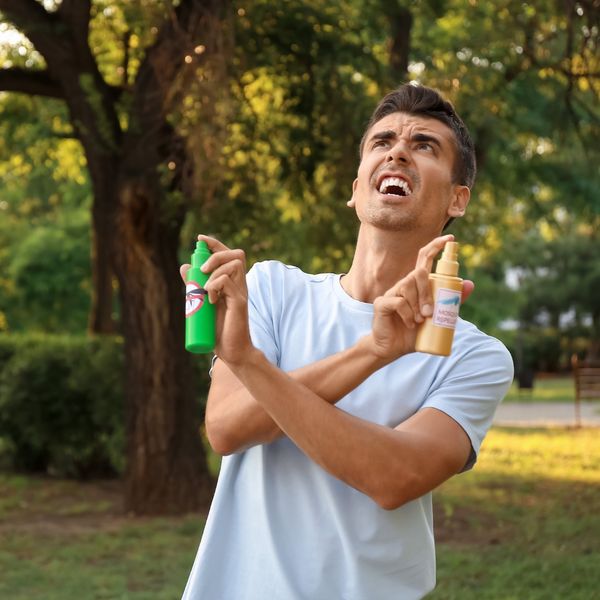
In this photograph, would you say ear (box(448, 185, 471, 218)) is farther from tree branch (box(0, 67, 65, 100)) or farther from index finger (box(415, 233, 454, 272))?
tree branch (box(0, 67, 65, 100))

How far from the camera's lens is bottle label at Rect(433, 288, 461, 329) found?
208cm

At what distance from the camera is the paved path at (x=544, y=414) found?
20906 mm

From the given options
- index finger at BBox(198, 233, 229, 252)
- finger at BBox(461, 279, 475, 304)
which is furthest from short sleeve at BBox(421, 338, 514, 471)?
index finger at BBox(198, 233, 229, 252)

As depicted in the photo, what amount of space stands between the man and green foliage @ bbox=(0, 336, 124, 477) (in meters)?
10.3

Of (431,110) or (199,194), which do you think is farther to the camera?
(199,194)

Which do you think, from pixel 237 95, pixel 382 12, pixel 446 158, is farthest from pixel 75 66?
pixel 446 158

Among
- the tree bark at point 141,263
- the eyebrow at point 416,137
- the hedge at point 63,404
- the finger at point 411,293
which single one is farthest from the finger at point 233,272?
the hedge at point 63,404

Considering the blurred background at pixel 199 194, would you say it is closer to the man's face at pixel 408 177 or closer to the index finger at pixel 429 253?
the man's face at pixel 408 177

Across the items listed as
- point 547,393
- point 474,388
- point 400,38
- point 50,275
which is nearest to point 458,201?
point 474,388

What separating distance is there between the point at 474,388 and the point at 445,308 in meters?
0.52

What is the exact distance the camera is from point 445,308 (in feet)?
6.82

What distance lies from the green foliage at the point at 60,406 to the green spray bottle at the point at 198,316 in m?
10.7

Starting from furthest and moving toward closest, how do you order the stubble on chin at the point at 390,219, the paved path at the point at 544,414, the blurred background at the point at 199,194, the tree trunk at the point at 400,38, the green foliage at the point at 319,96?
1. the paved path at the point at 544,414
2. the tree trunk at the point at 400,38
3. the green foliage at the point at 319,96
4. the blurred background at the point at 199,194
5. the stubble on chin at the point at 390,219

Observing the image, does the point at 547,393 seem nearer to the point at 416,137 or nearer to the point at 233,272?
the point at 416,137
